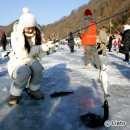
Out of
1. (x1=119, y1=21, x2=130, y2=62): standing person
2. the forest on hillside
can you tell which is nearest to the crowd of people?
(x1=119, y1=21, x2=130, y2=62): standing person

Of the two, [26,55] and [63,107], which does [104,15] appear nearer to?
[26,55]

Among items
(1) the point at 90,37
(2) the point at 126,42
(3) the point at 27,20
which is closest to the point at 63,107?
(3) the point at 27,20

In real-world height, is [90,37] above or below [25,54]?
above

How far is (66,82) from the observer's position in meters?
6.19

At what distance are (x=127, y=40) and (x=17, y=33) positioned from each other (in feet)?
26.0

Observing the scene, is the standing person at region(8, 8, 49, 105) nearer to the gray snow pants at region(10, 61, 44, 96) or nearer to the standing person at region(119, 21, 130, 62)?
the gray snow pants at region(10, 61, 44, 96)

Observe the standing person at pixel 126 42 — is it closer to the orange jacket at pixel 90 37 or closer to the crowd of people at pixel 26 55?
the orange jacket at pixel 90 37

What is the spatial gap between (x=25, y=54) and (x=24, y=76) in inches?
13.9

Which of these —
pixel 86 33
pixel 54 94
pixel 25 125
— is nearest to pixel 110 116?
pixel 25 125

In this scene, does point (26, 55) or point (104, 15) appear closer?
point (26, 55)

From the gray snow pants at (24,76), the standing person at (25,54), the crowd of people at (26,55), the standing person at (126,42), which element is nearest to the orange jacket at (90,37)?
the standing person at (126,42)

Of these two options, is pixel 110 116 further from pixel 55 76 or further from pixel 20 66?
pixel 55 76

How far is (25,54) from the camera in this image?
4.59m

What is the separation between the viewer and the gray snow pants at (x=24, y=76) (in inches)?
177
